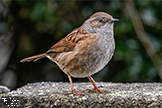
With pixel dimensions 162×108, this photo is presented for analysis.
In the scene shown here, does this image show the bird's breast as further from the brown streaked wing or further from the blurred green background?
the blurred green background

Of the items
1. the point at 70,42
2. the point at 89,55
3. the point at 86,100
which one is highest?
the point at 70,42

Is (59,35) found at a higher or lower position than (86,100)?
higher

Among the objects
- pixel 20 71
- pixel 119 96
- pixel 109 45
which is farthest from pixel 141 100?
pixel 20 71

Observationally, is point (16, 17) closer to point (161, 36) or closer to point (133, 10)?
point (133, 10)

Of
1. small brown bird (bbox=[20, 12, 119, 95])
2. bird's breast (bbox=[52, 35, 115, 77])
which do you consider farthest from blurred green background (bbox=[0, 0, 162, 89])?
bird's breast (bbox=[52, 35, 115, 77])

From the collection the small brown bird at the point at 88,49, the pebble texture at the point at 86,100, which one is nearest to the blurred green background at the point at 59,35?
the small brown bird at the point at 88,49

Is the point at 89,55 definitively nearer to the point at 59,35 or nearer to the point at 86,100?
the point at 86,100

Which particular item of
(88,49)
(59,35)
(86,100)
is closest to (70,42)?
(88,49)

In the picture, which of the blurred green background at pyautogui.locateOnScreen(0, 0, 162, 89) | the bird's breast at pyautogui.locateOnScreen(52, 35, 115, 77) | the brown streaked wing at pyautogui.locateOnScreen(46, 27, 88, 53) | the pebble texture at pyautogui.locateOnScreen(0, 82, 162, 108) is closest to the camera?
the pebble texture at pyautogui.locateOnScreen(0, 82, 162, 108)
